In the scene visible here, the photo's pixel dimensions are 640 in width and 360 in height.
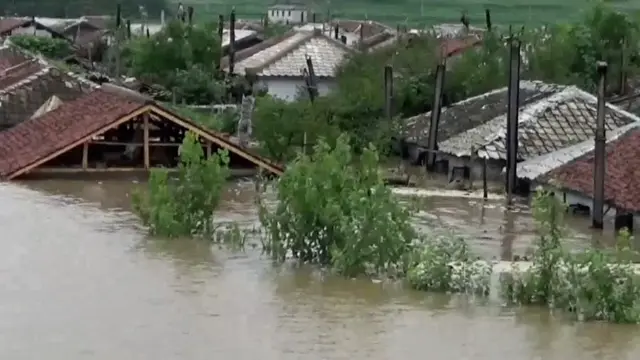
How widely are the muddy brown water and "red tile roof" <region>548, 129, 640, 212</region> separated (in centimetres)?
320

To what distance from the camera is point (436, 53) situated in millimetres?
39938

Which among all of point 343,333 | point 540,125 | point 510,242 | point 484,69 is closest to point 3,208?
point 510,242

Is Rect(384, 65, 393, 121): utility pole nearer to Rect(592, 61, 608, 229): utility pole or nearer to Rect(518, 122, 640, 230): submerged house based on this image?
Rect(518, 122, 640, 230): submerged house

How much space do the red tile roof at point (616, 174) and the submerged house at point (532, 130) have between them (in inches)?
120

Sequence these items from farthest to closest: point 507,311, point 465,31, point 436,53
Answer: point 465,31, point 436,53, point 507,311

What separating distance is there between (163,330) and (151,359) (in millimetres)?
1220

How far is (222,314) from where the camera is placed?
1583 centimetres

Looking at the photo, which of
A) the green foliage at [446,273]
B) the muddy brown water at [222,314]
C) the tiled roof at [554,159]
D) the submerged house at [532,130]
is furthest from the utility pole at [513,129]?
the green foliage at [446,273]

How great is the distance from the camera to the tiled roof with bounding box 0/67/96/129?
31.6 meters

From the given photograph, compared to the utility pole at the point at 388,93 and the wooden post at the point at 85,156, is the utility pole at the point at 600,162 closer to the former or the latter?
the wooden post at the point at 85,156

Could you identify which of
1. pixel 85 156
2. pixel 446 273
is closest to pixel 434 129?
pixel 85 156

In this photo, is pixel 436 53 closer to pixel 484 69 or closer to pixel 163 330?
pixel 484 69

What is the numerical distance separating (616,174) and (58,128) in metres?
10.7

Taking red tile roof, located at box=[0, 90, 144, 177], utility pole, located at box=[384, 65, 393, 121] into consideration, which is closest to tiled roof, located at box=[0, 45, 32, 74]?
red tile roof, located at box=[0, 90, 144, 177]
